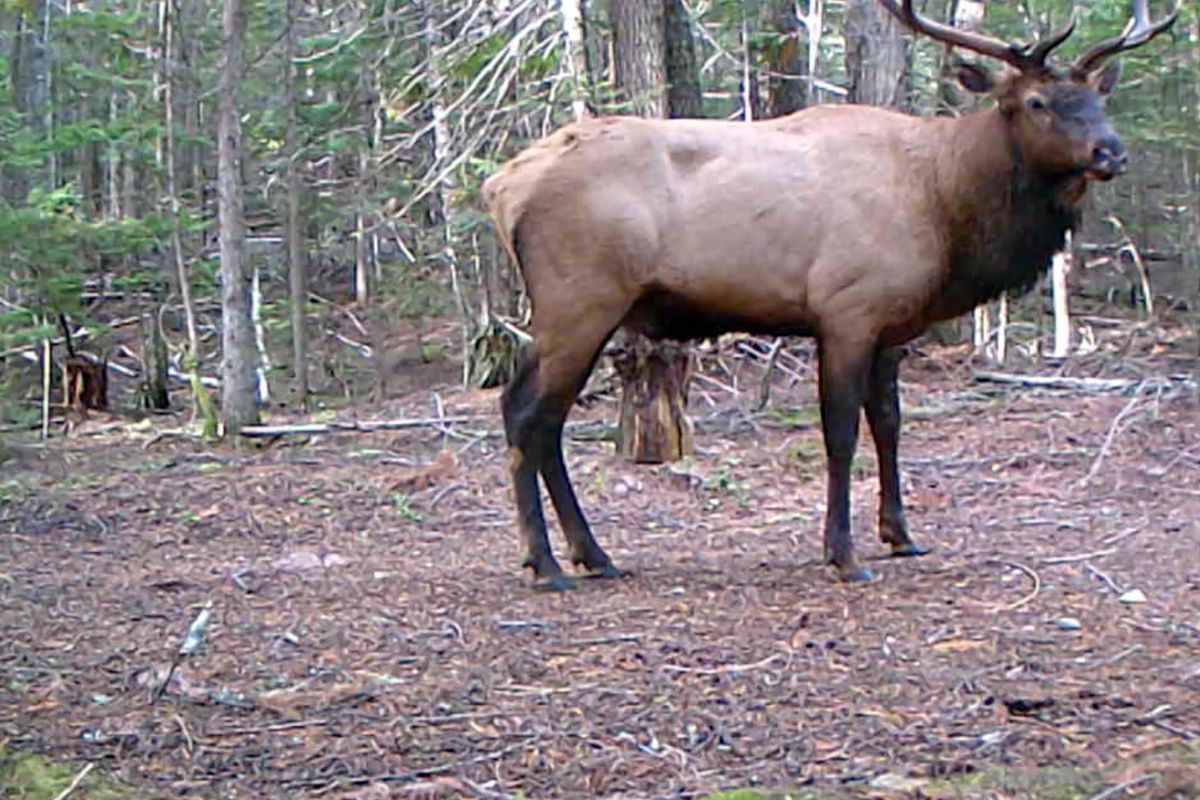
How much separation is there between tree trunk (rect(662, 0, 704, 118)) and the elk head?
399 centimetres

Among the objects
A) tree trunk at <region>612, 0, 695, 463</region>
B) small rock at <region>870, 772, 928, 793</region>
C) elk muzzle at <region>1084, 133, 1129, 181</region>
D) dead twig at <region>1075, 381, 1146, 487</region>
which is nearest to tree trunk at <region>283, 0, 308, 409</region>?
tree trunk at <region>612, 0, 695, 463</region>

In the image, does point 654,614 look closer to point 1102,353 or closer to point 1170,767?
point 1170,767

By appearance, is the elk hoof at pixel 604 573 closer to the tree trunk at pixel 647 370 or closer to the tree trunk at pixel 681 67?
the tree trunk at pixel 647 370

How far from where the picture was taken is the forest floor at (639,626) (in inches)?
172

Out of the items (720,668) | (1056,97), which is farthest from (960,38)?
(720,668)

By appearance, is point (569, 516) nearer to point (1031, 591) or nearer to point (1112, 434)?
point (1031, 591)

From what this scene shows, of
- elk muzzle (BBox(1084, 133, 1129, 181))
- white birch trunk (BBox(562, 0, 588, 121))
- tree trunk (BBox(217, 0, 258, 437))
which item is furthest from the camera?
tree trunk (BBox(217, 0, 258, 437))

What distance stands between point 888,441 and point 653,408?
314 cm

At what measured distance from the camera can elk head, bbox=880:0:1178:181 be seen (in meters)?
7.00

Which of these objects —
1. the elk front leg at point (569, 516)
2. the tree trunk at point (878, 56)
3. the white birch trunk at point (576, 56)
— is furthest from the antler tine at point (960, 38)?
the tree trunk at point (878, 56)

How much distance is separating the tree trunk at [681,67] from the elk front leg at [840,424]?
452 centimetres

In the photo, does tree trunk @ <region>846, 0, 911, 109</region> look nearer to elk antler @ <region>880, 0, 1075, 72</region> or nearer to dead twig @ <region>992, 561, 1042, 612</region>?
elk antler @ <region>880, 0, 1075, 72</region>

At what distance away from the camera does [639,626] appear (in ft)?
20.1

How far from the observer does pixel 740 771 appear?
4258 mm
